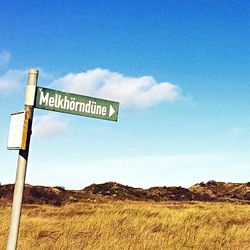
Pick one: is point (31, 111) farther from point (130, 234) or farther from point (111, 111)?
point (130, 234)

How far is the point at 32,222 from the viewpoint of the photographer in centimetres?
1309

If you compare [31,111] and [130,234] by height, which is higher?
[31,111]

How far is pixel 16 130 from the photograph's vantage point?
4.84m

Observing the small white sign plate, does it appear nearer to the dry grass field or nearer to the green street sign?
the green street sign

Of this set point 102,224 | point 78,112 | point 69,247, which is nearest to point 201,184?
point 102,224

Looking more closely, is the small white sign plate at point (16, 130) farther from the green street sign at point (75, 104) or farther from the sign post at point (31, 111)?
the green street sign at point (75, 104)

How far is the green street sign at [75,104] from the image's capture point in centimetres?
492

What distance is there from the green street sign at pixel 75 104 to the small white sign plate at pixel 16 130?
24cm

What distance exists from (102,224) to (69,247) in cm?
357

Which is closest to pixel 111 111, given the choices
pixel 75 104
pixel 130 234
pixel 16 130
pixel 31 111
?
pixel 75 104

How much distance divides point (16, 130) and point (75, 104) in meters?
0.73

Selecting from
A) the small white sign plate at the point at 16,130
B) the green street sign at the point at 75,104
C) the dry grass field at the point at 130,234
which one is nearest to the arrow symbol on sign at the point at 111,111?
the green street sign at the point at 75,104

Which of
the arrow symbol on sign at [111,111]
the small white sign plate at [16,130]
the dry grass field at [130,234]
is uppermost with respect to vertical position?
the arrow symbol on sign at [111,111]

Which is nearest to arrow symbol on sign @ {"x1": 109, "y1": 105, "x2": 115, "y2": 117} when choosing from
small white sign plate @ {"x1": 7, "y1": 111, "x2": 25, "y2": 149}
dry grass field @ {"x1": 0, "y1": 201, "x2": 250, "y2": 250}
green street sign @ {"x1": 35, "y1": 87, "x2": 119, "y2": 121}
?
green street sign @ {"x1": 35, "y1": 87, "x2": 119, "y2": 121}
